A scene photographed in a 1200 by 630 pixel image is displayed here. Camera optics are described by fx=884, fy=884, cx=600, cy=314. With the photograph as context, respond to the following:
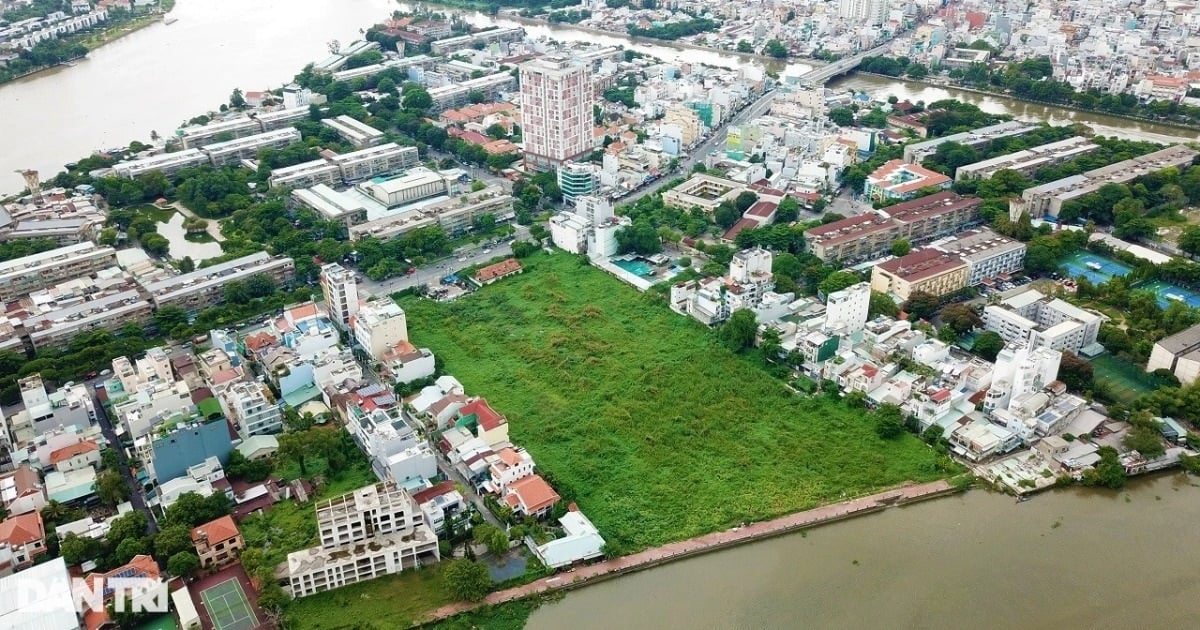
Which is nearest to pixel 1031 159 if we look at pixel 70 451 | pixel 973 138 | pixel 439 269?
pixel 973 138

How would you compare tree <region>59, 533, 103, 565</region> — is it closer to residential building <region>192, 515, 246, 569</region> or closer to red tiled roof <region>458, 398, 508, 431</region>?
residential building <region>192, 515, 246, 569</region>

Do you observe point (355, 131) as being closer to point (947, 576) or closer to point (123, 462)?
point (123, 462)

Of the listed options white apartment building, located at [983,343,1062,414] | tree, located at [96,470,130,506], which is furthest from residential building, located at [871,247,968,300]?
tree, located at [96,470,130,506]

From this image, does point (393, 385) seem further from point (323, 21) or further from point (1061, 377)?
point (323, 21)

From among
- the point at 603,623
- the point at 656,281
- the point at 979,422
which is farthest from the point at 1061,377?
the point at 603,623

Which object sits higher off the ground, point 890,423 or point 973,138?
point 973,138
